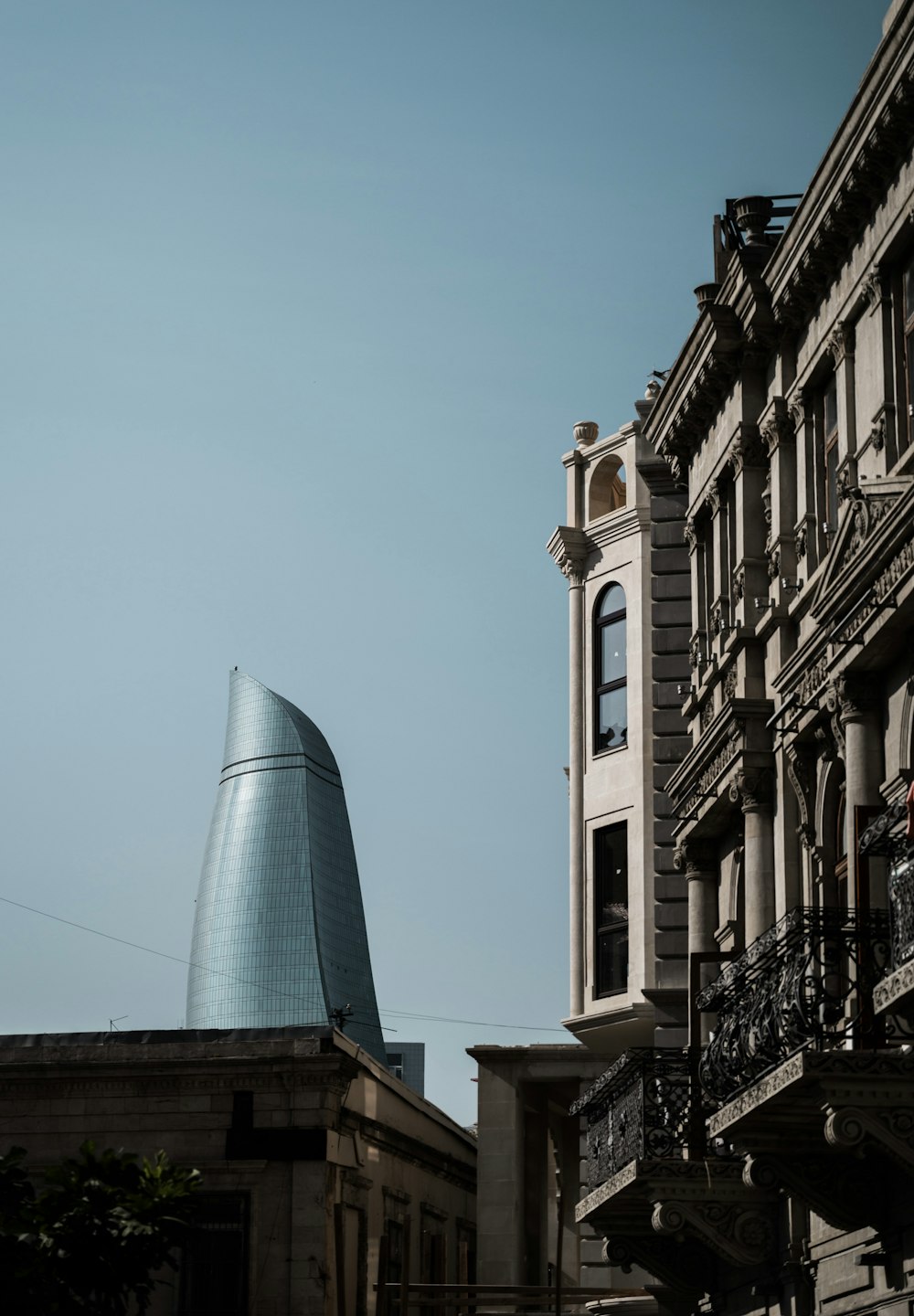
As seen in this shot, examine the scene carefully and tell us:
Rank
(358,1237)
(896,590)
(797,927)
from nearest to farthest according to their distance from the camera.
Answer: (797,927), (896,590), (358,1237)

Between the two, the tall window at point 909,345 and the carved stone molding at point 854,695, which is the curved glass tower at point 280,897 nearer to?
the carved stone molding at point 854,695

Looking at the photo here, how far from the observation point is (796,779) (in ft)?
69.1

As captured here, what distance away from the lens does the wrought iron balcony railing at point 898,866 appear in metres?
14.1

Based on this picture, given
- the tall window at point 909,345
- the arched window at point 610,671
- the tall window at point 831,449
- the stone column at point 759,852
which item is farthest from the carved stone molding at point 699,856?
the arched window at point 610,671

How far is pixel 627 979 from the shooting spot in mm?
32688

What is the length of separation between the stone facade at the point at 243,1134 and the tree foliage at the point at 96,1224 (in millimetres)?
6368

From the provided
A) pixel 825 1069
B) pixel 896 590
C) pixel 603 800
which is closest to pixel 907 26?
pixel 896 590

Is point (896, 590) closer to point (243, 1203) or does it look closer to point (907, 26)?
point (907, 26)

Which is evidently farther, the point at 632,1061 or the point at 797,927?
the point at 632,1061

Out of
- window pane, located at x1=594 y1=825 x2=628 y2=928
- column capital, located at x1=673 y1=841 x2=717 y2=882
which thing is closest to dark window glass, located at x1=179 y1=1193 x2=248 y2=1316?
window pane, located at x1=594 y1=825 x2=628 y2=928

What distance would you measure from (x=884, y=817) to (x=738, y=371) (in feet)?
32.8

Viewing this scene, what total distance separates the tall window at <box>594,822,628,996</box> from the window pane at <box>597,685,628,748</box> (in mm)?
1450

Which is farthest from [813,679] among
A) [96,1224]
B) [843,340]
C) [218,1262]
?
[218,1262]

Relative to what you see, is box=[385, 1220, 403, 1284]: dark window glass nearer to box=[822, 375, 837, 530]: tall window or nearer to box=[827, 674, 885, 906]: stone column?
box=[822, 375, 837, 530]: tall window
